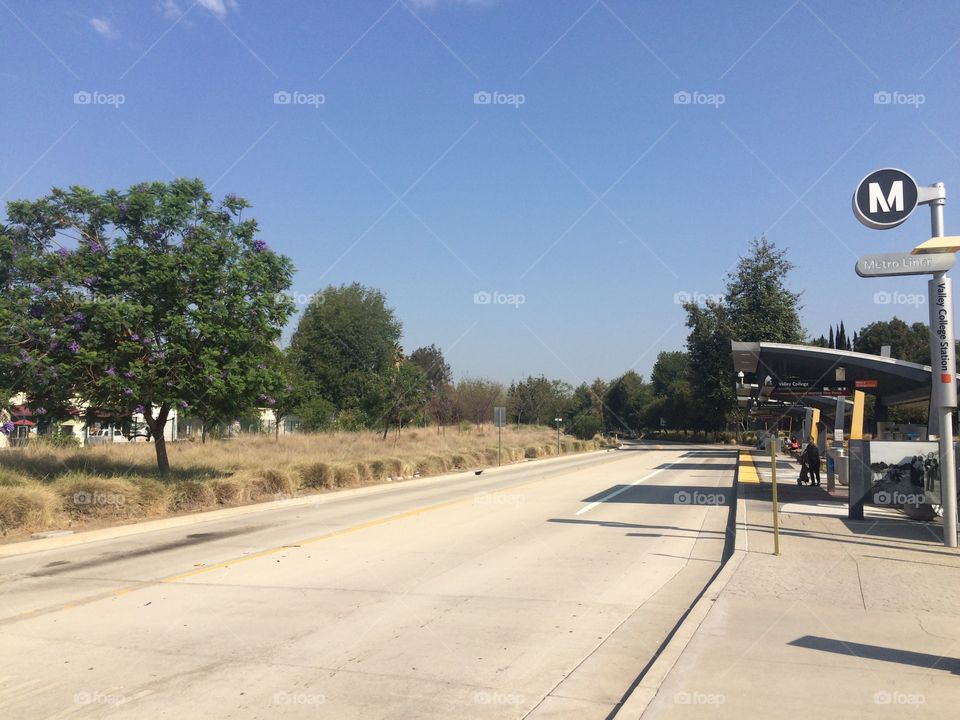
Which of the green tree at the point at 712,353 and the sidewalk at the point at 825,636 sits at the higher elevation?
the green tree at the point at 712,353

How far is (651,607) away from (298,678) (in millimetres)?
4109

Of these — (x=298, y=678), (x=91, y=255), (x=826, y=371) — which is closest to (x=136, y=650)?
(x=298, y=678)

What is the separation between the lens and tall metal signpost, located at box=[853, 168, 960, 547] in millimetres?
11938

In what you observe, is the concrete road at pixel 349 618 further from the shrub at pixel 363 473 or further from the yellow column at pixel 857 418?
the shrub at pixel 363 473

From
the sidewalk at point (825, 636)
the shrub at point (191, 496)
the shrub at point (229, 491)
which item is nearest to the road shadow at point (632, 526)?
the sidewalk at point (825, 636)

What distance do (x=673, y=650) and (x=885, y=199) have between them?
9236mm

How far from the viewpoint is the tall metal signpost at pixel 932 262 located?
1194 centimetres

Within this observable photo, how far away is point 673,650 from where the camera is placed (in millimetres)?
6375

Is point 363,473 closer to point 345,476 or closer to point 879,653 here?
point 345,476

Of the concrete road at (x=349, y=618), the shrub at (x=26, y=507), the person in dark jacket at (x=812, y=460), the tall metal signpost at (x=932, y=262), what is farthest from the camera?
the person in dark jacket at (x=812, y=460)

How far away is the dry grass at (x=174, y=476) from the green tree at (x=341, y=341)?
1031 inches

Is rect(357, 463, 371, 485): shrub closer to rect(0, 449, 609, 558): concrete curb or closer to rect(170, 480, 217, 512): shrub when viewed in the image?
rect(0, 449, 609, 558): concrete curb

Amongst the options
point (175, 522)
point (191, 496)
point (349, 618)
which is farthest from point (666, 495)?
point (349, 618)

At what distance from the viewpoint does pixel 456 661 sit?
21.0ft
